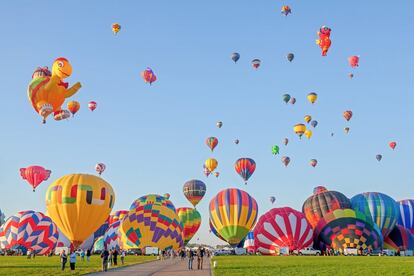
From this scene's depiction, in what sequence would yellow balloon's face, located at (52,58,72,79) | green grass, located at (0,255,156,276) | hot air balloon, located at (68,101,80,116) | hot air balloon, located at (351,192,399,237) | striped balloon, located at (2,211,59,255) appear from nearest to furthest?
green grass, located at (0,255,156,276) → yellow balloon's face, located at (52,58,72,79) → hot air balloon, located at (68,101,80,116) → hot air balloon, located at (351,192,399,237) → striped balloon, located at (2,211,59,255)

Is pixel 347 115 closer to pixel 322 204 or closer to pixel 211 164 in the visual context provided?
pixel 322 204

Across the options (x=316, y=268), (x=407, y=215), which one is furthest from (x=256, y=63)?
(x=316, y=268)

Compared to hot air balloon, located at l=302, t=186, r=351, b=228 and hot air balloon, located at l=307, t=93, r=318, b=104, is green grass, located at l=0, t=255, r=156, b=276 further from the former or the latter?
hot air balloon, located at l=307, t=93, r=318, b=104

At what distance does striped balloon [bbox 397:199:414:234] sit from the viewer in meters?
69.8

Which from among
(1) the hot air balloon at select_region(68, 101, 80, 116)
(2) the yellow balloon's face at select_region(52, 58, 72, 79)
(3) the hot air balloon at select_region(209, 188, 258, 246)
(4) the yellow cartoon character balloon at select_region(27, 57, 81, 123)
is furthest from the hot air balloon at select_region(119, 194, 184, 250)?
(2) the yellow balloon's face at select_region(52, 58, 72, 79)

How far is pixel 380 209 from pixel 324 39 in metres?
24.7

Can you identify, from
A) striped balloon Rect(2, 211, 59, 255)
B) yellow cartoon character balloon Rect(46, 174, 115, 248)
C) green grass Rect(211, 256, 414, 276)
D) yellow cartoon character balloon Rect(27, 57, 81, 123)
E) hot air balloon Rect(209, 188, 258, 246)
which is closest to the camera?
green grass Rect(211, 256, 414, 276)

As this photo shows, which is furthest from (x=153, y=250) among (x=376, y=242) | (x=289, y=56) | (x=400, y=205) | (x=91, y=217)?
(x=400, y=205)

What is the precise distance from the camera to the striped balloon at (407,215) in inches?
2749

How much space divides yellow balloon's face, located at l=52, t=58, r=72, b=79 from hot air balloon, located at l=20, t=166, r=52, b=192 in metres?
23.1

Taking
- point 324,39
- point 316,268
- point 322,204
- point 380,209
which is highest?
point 324,39

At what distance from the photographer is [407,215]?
70.5 metres

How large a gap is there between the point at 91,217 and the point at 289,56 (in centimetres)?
3359

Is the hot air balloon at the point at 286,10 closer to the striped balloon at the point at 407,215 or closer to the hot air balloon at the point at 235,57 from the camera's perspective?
the hot air balloon at the point at 235,57
